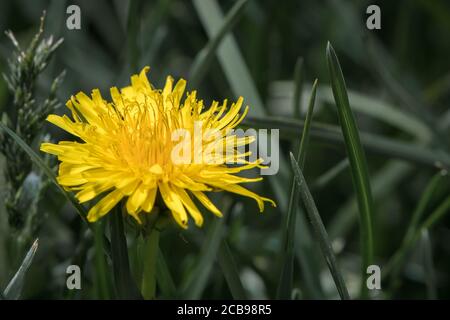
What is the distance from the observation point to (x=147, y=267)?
780 millimetres

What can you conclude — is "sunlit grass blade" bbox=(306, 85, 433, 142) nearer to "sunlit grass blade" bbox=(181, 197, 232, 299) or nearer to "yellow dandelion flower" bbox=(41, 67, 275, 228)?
"sunlit grass blade" bbox=(181, 197, 232, 299)

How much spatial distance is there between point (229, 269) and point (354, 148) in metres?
0.20

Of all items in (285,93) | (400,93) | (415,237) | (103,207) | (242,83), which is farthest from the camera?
(285,93)

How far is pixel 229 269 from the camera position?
862 millimetres

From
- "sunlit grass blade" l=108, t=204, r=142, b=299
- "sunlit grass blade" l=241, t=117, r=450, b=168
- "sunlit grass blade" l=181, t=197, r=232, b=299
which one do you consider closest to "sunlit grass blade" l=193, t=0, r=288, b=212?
"sunlit grass blade" l=241, t=117, r=450, b=168

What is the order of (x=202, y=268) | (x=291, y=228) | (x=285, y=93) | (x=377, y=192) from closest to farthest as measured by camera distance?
(x=291, y=228) < (x=202, y=268) < (x=377, y=192) < (x=285, y=93)

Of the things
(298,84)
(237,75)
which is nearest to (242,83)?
(237,75)

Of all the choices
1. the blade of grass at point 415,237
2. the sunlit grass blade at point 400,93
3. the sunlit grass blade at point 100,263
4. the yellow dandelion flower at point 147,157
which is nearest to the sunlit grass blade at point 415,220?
the blade of grass at point 415,237

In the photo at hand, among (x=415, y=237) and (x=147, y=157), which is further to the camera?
(x=415, y=237)

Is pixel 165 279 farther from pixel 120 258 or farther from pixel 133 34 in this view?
pixel 133 34

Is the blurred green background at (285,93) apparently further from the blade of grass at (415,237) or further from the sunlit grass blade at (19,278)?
the sunlit grass blade at (19,278)

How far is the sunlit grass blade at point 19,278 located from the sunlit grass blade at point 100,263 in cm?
7

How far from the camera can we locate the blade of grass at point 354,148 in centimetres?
82
